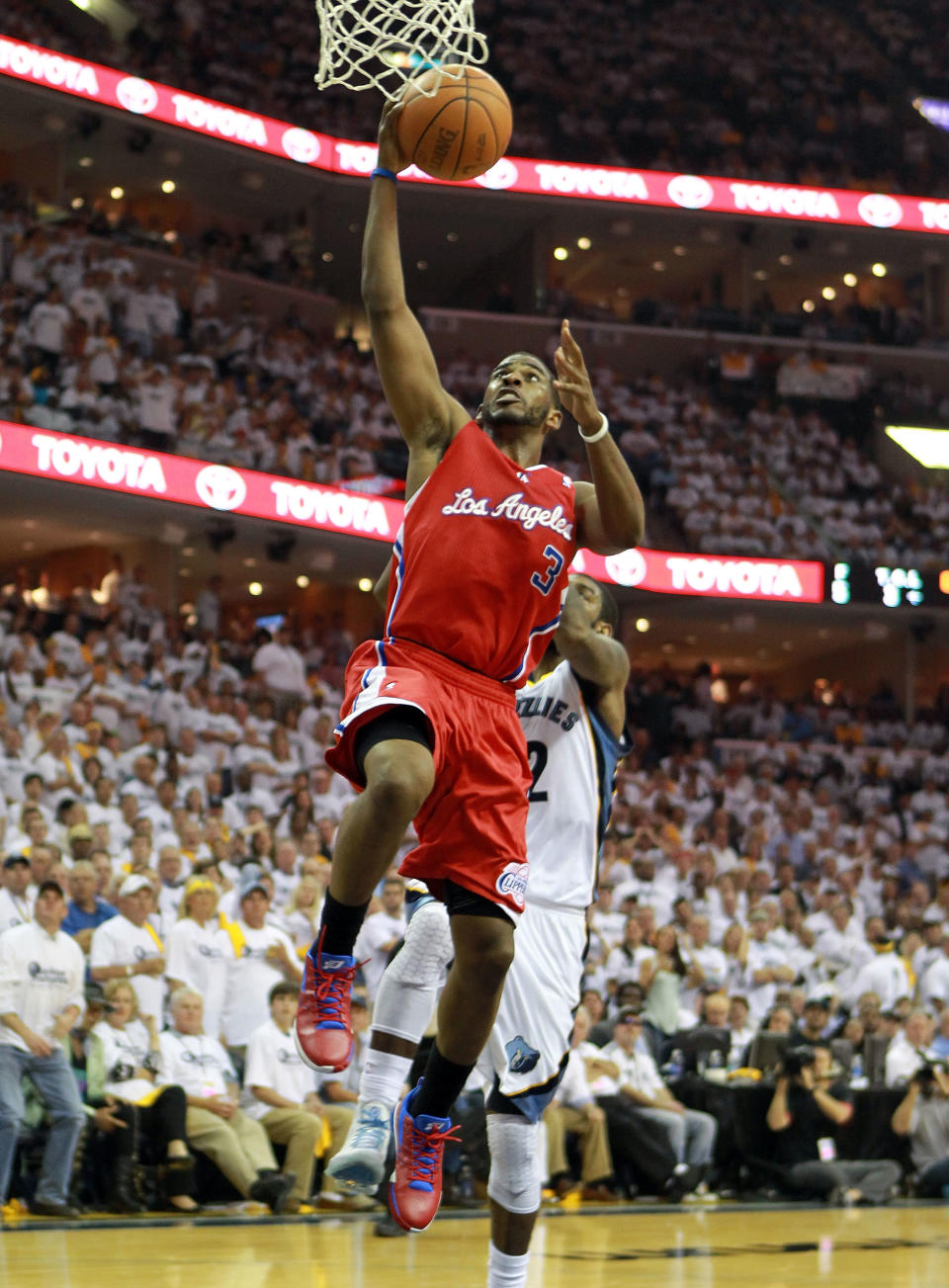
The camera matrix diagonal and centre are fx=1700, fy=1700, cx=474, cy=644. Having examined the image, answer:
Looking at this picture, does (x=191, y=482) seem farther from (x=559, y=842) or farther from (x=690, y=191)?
(x=559, y=842)

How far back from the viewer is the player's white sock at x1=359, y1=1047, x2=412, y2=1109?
5309 mm

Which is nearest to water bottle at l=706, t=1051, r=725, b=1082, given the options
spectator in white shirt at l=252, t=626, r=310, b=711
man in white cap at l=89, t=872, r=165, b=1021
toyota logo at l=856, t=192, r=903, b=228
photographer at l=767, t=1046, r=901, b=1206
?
photographer at l=767, t=1046, r=901, b=1206

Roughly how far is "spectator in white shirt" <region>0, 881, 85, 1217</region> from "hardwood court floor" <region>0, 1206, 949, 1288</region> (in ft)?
1.77

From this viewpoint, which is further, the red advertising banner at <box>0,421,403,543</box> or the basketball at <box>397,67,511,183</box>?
the red advertising banner at <box>0,421,403,543</box>

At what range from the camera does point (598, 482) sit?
5234 mm

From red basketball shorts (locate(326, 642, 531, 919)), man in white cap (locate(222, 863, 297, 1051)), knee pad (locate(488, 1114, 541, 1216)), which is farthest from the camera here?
man in white cap (locate(222, 863, 297, 1051))

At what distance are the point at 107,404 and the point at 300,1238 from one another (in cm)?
1324

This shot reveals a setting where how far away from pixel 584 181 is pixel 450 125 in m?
24.5

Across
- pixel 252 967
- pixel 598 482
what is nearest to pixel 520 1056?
pixel 598 482

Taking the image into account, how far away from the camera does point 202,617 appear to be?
22.0 metres

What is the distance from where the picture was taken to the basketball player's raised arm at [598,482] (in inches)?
199

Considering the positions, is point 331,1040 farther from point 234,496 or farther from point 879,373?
point 879,373

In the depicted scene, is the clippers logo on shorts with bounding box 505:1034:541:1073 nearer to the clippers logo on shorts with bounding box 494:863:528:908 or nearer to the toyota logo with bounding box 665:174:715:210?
the clippers logo on shorts with bounding box 494:863:528:908

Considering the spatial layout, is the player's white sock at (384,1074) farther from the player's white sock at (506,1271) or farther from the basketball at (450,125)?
the basketball at (450,125)
